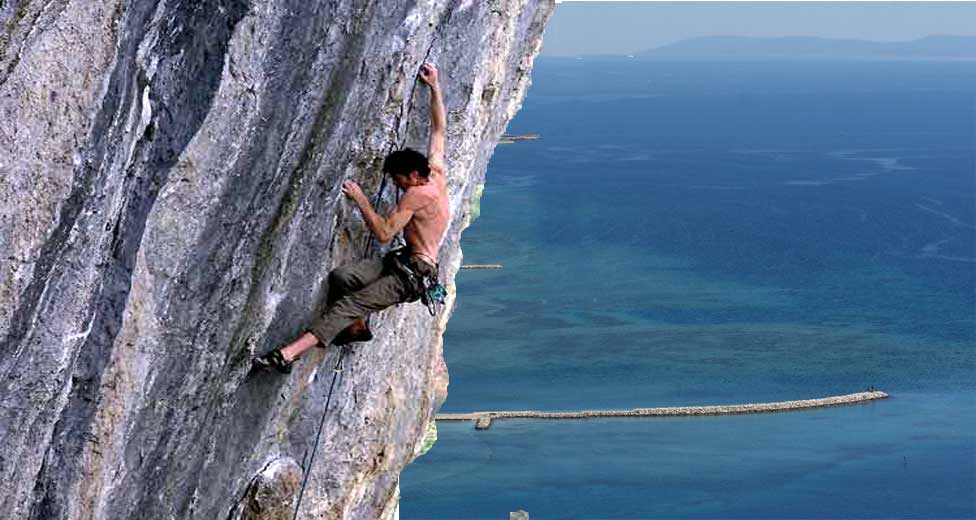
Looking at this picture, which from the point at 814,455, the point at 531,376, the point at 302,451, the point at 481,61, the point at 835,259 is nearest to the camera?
the point at 302,451

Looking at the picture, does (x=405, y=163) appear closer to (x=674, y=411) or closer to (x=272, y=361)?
(x=272, y=361)

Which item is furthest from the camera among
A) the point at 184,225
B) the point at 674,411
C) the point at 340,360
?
the point at 674,411

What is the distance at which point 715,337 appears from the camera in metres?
69.4

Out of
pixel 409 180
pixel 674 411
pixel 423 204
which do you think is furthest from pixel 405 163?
pixel 674 411

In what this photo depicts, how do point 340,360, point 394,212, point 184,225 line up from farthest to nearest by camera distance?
1. point 340,360
2. point 394,212
3. point 184,225

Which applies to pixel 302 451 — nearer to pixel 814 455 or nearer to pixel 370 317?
pixel 370 317

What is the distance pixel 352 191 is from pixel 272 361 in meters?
1.32

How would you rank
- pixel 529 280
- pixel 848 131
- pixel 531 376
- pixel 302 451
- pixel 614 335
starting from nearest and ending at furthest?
1. pixel 302 451
2. pixel 531 376
3. pixel 614 335
4. pixel 529 280
5. pixel 848 131

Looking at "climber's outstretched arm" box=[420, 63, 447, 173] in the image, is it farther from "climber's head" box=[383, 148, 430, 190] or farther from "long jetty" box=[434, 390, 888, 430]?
"long jetty" box=[434, 390, 888, 430]

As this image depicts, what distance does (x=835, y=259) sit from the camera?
88.1 m

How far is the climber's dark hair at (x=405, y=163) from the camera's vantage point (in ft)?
29.6

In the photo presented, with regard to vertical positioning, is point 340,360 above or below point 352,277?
below

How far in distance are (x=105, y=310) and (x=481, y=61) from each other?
4.38 metres

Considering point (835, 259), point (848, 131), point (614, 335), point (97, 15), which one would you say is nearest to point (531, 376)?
point (614, 335)
